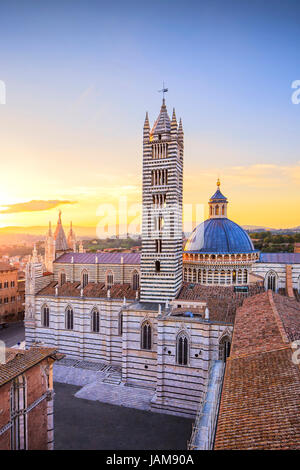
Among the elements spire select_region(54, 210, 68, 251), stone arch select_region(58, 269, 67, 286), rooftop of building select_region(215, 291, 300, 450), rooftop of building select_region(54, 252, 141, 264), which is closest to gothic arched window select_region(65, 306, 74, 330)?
stone arch select_region(58, 269, 67, 286)

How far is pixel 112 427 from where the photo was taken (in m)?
20.1

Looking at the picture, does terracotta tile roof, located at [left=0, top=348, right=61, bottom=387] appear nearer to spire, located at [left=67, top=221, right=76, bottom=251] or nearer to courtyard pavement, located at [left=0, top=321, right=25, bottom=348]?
courtyard pavement, located at [left=0, top=321, right=25, bottom=348]

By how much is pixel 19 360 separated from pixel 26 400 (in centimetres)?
177

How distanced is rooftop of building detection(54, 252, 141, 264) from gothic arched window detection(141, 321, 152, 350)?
971 centimetres

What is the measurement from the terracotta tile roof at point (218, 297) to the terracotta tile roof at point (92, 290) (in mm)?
5676

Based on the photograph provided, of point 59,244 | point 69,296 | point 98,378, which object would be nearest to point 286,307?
point 98,378

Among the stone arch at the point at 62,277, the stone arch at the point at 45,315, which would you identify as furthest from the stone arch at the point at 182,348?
the stone arch at the point at 62,277

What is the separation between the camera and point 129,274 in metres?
34.2

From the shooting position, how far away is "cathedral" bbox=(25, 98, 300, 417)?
22766 millimetres

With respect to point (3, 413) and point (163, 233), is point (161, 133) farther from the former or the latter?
point (3, 413)

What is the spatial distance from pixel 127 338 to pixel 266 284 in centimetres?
1418

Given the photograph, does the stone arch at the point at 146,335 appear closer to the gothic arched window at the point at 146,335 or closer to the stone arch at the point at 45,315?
the gothic arched window at the point at 146,335

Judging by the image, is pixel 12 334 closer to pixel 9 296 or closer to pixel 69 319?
pixel 9 296

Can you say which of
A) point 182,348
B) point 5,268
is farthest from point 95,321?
point 5,268
